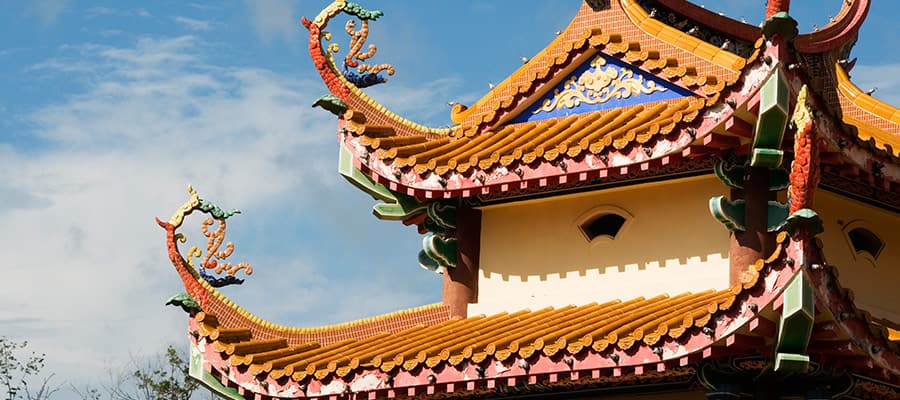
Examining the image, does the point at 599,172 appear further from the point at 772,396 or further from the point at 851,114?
the point at 851,114

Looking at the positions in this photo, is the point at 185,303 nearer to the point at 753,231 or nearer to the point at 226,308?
the point at 226,308

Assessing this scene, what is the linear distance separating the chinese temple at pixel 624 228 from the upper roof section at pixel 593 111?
2 cm

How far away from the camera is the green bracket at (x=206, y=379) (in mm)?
16656

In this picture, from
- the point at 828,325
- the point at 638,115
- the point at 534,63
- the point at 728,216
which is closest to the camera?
the point at 828,325

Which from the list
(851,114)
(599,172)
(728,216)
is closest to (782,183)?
(728,216)

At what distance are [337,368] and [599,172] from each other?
9.18ft

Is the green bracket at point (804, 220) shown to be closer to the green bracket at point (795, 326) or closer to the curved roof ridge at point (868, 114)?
the green bracket at point (795, 326)

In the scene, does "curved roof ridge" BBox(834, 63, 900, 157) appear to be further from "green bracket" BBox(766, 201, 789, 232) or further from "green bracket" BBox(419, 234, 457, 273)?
"green bracket" BBox(419, 234, 457, 273)

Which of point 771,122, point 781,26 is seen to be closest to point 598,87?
point 771,122

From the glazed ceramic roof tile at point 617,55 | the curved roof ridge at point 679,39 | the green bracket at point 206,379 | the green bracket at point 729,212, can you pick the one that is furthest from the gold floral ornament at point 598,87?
the green bracket at point 206,379

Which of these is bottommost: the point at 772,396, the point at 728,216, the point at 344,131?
the point at 772,396

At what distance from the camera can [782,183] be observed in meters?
15.6

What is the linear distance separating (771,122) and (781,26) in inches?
32.9

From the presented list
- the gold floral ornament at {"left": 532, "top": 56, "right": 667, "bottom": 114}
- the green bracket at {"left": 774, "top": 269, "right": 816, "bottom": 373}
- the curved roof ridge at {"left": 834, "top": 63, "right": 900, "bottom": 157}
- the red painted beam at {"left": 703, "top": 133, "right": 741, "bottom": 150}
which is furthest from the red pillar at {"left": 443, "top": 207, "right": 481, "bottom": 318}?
the green bracket at {"left": 774, "top": 269, "right": 816, "bottom": 373}
